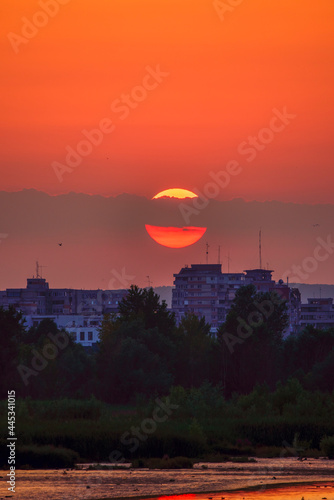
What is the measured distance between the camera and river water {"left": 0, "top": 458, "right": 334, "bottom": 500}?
3195 cm

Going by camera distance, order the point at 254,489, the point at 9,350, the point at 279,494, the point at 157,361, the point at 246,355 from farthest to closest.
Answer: the point at 246,355
the point at 157,361
the point at 9,350
the point at 254,489
the point at 279,494

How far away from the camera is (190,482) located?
3559 centimetres

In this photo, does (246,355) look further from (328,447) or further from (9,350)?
(328,447)

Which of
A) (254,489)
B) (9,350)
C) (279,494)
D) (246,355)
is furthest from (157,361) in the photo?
(279,494)

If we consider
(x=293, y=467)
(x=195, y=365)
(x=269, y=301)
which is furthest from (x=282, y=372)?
(x=293, y=467)

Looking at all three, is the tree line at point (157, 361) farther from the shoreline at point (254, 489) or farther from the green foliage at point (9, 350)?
the shoreline at point (254, 489)

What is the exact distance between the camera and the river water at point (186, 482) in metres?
32.0

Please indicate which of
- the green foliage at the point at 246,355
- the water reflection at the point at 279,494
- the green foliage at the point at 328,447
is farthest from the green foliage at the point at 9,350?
the water reflection at the point at 279,494

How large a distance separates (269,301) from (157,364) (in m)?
32.9

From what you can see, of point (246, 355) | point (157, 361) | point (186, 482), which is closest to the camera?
point (186, 482)

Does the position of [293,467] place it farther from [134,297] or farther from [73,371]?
[134,297]

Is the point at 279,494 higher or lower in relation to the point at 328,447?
lower

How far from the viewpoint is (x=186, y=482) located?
35656 millimetres

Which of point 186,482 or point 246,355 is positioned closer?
point 186,482
